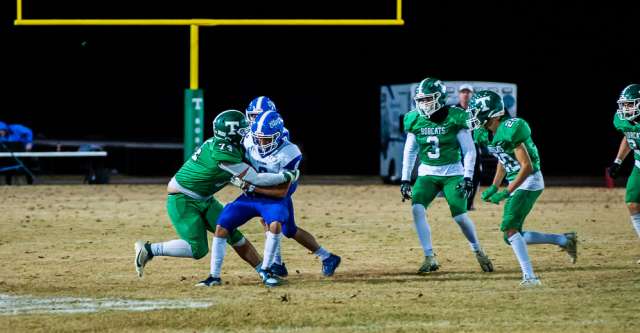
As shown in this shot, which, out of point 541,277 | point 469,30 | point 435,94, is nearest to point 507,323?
point 541,277

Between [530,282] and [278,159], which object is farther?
[278,159]

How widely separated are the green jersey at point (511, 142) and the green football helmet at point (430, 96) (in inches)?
29.0

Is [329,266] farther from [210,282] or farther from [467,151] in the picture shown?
[467,151]

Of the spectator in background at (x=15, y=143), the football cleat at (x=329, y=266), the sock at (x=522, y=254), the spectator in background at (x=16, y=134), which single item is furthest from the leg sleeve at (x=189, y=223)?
the spectator in background at (x=16, y=134)

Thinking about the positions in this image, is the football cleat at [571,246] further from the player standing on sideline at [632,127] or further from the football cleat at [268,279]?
the football cleat at [268,279]

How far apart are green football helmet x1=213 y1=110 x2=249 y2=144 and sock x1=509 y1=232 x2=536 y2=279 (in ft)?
7.66

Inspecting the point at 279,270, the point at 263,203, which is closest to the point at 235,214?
the point at 263,203

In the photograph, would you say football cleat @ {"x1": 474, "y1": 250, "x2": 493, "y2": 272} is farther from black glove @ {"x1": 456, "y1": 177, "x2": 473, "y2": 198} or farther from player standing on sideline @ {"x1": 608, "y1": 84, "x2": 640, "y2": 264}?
player standing on sideline @ {"x1": 608, "y1": 84, "x2": 640, "y2": 264}

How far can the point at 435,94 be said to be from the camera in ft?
34.8

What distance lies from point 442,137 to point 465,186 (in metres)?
0.60

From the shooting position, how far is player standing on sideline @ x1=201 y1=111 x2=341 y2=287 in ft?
31.2

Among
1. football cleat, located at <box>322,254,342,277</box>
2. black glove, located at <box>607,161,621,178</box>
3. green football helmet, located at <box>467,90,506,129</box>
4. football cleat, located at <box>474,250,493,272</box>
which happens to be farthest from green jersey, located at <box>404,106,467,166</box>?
black glove, located at <box>607,161,621,178</box>

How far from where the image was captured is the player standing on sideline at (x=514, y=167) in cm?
964

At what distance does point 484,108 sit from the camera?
9.86 meters
